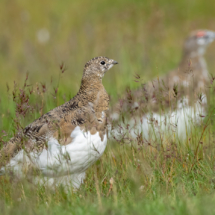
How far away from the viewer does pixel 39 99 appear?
362 centimetres

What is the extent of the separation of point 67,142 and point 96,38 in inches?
265

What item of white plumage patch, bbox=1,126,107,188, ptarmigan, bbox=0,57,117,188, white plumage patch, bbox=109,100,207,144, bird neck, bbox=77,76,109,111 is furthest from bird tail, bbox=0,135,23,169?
white plumage patch, bbox=109,100,207,144

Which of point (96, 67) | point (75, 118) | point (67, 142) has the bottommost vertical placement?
point (67, 142)

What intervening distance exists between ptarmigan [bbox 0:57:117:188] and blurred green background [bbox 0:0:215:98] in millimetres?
409

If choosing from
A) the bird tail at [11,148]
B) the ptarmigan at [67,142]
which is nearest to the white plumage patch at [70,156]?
the ptarmigan at [67,142]

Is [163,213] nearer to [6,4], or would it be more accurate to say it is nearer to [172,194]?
[172,194]

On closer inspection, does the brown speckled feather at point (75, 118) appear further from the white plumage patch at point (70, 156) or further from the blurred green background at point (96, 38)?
the blurred green background at point (96, 38)

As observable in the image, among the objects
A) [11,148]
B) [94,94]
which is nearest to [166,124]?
[94,94]

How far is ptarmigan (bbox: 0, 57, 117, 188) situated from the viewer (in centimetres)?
292

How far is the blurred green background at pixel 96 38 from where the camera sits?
6.13m

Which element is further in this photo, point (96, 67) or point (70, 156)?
point (96, 67)

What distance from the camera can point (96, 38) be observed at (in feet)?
30.7

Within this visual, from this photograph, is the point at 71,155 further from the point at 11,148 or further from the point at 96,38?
the point at 96,38

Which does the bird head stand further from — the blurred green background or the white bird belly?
the white bird belly
